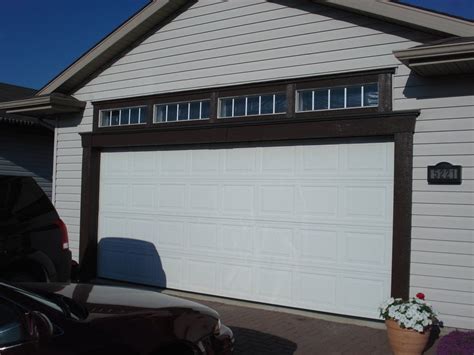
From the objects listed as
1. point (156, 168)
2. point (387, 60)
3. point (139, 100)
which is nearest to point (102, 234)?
point (156, 168)

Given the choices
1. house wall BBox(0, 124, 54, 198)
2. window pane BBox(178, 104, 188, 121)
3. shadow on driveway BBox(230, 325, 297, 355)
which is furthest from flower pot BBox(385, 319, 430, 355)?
house wall BBox(0, 124, 54, 198)

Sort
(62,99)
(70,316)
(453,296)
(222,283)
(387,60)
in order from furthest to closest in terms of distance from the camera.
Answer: (62,99)
(222,283)
(387,60)
(453,296)
(70,316)

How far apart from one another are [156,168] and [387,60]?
3.94m

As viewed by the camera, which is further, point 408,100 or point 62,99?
point 62,99

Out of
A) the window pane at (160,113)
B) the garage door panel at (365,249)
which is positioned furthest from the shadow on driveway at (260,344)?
the window pane at (160,113)

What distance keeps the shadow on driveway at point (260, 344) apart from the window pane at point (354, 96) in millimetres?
2959

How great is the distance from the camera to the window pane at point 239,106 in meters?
8.04

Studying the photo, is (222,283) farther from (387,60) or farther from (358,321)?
(387,60)

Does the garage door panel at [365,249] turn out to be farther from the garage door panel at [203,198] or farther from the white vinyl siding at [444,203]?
the garage door panel at [203,198]

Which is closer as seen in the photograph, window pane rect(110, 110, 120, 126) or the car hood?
the car hood

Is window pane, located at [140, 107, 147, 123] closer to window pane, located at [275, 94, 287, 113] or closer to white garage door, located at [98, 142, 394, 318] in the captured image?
white garage door, located at [98, 142, 394, 318]

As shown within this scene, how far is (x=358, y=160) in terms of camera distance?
23.1 ft

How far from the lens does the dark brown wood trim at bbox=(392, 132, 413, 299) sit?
6523 millimetres

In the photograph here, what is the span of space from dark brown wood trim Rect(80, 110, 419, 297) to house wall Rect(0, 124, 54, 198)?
14.7 ft
